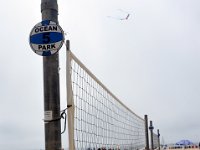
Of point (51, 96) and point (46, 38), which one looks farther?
point (46, 38)

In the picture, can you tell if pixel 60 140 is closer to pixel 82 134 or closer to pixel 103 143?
pixel 82 134

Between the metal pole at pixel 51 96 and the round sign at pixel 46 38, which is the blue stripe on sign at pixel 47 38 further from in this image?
the metal pole at pixel 51 96

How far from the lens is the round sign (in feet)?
17.7

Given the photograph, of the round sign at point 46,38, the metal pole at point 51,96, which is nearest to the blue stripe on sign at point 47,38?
the round sign at point 46,38

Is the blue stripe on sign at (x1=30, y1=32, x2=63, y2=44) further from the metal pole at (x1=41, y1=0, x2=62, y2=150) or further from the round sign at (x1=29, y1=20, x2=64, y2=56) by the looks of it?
the metal pole at (x1=41, y1=0, x2=62, y2=150)

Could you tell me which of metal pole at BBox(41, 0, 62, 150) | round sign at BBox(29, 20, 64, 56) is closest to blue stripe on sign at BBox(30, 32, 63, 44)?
round sign at BBox(29, 20, 64, 56)

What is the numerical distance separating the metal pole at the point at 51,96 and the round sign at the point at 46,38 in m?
0.09

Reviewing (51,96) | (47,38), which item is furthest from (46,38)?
(51,96)

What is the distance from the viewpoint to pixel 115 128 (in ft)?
34.7

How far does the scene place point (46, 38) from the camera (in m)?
5.43

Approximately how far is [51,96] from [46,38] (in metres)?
0.63

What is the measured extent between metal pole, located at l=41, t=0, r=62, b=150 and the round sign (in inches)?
3.7

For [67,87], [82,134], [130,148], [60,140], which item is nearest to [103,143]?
[82,134]

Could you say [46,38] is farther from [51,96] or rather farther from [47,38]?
[51,96]
